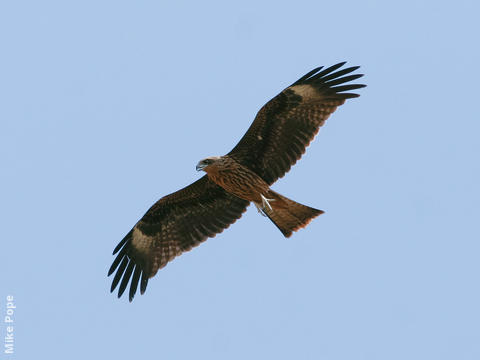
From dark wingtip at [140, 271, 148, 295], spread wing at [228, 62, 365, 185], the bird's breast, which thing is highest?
spread wing at [228, 62, 365, 185]

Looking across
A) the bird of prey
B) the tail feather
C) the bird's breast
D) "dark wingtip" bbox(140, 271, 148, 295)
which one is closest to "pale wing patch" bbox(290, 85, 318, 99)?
the bird of prey

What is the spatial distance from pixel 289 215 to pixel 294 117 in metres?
1.63

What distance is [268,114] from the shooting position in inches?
518

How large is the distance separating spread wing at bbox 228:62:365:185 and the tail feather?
541 mm

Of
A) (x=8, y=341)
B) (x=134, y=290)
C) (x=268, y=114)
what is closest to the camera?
(x=8, y=341)

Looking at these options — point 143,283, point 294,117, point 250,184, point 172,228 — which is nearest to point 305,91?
point 294,117

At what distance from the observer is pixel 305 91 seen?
1326 cm

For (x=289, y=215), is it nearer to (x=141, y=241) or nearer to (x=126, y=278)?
(x=141, y=241)

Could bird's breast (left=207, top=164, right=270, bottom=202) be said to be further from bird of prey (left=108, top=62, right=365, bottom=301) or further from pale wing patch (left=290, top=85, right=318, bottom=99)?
pale wing patch (left=290, top=85, right=318, bottom=99)

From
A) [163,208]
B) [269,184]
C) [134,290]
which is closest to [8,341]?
[134,290]

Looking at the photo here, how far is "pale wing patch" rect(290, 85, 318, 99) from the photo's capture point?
13.2 metres

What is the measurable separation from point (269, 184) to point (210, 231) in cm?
143

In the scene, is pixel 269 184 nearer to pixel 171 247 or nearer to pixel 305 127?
pixel 305 127

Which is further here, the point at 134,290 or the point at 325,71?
the point at 134,290
